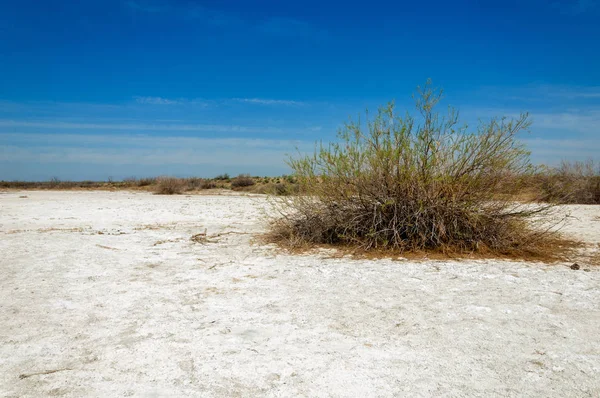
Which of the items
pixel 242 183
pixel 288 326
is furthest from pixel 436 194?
pixel 242 183

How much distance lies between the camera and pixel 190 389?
2725mm

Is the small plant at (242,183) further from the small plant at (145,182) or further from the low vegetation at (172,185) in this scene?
the small plant at (145,182)

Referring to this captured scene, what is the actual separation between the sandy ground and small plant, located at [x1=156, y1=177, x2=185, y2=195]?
1601cm

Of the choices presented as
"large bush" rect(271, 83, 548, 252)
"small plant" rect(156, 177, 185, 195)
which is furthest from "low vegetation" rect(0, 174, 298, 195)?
"large bush" rect(271, 83, 548, 252)

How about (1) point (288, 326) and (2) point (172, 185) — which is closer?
(1) point (288, 326)

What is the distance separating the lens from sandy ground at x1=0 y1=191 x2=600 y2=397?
9.18ft

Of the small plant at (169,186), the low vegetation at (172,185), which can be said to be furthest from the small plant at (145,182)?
the small plant at (169,186)

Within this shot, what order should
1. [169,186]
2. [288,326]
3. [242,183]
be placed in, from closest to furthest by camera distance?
1. [288,326]
2. [169,186]
3. [242,183]

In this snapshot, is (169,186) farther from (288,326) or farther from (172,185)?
(288,326)

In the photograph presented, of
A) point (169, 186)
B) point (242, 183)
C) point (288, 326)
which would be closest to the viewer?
point (288, 326)

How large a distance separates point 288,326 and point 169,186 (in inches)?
790

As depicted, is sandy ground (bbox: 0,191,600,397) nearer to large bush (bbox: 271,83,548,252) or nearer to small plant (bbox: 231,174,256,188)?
large bush (bbox: 271,83,548,252)

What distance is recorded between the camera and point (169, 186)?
22.7 metres

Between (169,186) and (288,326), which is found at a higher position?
(169,186)
